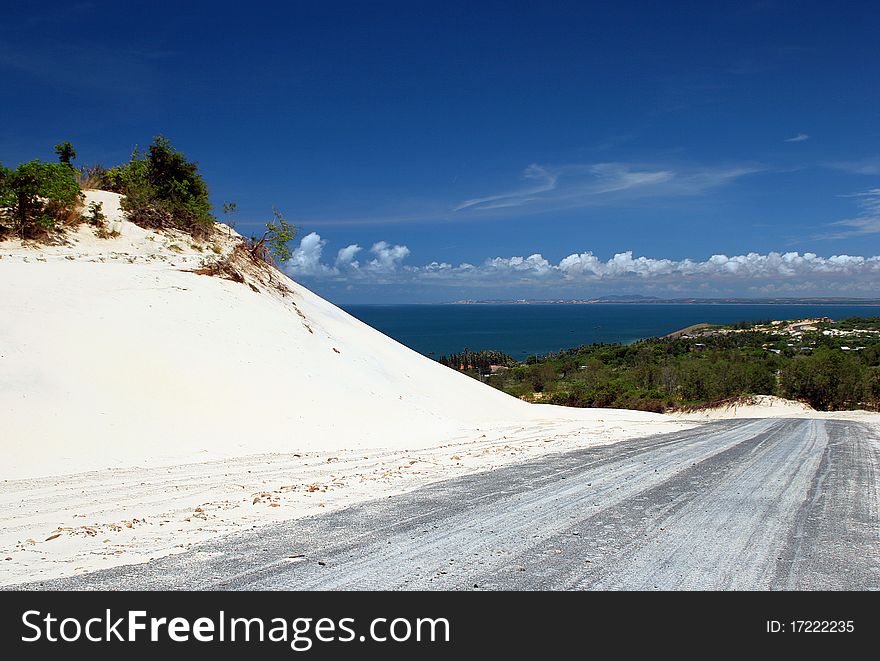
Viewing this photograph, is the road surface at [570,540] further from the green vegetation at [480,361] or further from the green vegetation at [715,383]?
the green vegetation at [480,361]

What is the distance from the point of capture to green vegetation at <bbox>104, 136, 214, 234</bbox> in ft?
67.7

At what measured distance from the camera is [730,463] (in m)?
10.4

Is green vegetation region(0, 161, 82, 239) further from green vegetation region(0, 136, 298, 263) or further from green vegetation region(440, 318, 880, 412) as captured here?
green vegetation region(440, 318, 880, 412)

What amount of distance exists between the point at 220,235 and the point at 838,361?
140 ft

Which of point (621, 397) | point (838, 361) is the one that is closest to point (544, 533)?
point (621, 397)

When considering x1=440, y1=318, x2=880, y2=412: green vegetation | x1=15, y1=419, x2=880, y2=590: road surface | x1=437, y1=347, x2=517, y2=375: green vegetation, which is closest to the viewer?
Result: x1=15, y1=419, x2=880, y2=590: road surface

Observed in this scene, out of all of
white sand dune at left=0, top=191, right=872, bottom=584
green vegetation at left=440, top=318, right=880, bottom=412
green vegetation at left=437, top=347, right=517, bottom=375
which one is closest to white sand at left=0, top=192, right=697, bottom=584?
white sand dune at left=0, top=191, right=872, bottom=584

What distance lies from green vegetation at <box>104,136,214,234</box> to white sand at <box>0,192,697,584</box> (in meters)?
0.97

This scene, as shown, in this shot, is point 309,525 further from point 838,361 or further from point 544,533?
point 838,361

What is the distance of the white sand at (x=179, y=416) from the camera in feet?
21.3

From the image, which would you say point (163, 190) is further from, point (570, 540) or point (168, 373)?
point (570, 540)

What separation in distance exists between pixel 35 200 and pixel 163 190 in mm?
5794

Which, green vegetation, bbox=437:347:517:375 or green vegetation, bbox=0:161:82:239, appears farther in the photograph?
green vegetation, bbox=437:347:517:375

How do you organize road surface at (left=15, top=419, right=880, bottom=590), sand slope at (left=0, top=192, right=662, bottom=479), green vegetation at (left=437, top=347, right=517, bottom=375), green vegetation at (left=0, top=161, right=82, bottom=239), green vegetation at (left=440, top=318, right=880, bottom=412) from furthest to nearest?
green vegetation at (left=437, top=347, right=517, bottom=375) < green vegetation at (left=440, top=318, right=880, bottom=412) < green vegetation at (left=0, top=161, right=82, bottom=239) < sand slope at (left=0, top=192, right=662, bottom=479) < road surface at (left=15, top=419, right=880, bottom=590)
